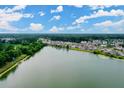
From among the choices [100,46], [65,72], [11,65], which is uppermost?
[100,46]

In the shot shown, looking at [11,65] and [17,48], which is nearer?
[11,65]

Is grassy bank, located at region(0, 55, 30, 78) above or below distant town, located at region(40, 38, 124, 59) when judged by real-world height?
below

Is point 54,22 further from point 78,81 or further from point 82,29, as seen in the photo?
point 78,81

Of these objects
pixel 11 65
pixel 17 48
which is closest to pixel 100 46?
pixel 17 48

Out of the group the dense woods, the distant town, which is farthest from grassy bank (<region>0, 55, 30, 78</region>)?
the distant town

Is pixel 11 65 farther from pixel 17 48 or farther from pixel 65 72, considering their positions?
pixel 65 72

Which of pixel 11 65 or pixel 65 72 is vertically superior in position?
pixel 11 65

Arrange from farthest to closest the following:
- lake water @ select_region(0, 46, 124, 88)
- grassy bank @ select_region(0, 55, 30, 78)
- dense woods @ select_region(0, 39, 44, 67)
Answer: dense woods @ select_region(0, 39, 44, 67) < grassy bank @ select_region(0, 55, 30, 78) < lake water @ select_region(0, 46, 124, 88)

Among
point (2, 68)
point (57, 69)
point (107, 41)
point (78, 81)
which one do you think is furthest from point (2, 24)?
point (107, 41)

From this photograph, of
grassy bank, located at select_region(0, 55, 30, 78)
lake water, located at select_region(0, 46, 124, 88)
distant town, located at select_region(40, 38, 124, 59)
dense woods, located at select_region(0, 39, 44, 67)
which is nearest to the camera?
lake water, located at select_region(0, 46, 124, 88)

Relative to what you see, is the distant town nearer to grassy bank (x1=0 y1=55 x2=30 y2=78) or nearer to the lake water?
the lake water

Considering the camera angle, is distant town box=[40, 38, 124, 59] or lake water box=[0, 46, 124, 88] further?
distant town box=[40, 38, 124, 59]
